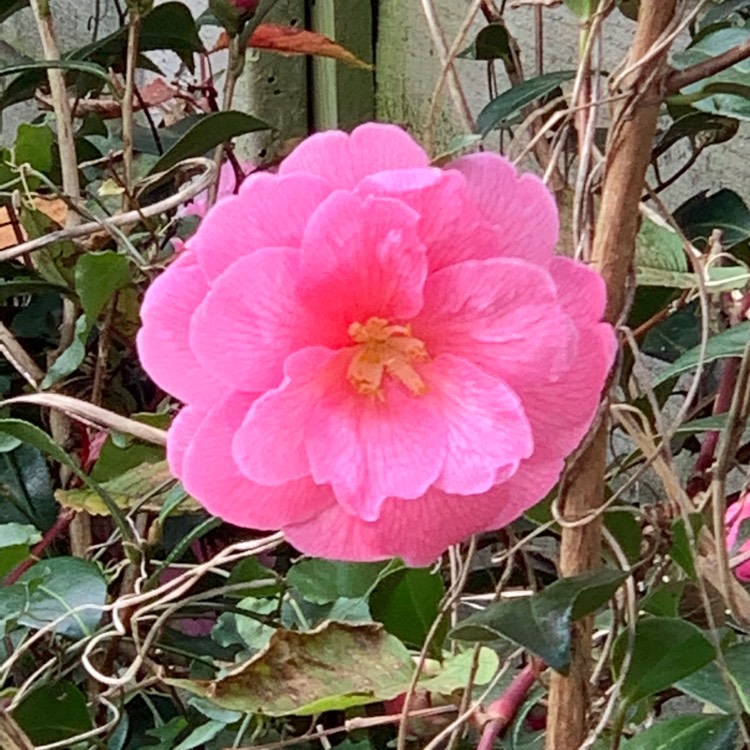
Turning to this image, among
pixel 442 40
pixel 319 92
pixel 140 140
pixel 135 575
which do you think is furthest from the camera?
pixel 319 92

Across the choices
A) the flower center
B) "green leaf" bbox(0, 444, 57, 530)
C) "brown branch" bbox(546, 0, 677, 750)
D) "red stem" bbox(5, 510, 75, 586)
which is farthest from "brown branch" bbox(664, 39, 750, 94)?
"green leaf" bbox(0, 444, 57, 530)

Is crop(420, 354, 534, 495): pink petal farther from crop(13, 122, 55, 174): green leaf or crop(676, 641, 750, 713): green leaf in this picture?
crop(13, 122, 55, 174): green leaf

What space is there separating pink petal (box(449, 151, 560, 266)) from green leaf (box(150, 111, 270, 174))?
339mm

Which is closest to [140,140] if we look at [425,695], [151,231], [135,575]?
[151,231]

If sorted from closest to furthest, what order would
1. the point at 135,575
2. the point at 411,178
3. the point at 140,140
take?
1. the point at 411,178
2. the point at 135,575
3. the point at 140,140

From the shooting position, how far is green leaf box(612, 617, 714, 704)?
0.33 meters

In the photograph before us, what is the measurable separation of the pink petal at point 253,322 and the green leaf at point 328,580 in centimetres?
25

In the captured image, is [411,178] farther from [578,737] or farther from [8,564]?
[8,564]

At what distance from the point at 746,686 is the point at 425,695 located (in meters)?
0.15

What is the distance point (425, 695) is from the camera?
1.45 feet

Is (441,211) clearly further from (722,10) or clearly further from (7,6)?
(7,6)

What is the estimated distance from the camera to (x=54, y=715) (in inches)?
20.1

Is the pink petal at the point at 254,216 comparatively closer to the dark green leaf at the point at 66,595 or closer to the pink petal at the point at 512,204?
the pink petal at the point at 512,204

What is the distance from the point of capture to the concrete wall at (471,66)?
902 mm
